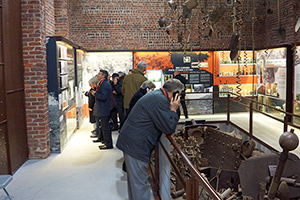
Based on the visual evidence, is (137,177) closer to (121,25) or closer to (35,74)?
(35,74)

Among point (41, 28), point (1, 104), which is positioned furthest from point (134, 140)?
point (41, 28)

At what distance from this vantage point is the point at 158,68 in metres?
12.1

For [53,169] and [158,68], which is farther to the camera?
[158,68]

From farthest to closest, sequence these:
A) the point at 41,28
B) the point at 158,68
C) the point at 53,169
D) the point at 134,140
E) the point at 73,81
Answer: the point at 158,68 < the point at 73,81 < the point at 41,28 < the point at 53,169 < the point at 134,140

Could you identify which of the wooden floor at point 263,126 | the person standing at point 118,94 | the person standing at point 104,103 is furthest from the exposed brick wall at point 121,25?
the person standing at point 104,103

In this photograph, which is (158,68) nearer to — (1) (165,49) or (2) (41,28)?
(1) (165,49)

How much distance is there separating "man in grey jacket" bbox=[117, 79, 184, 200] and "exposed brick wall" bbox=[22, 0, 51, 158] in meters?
3.26

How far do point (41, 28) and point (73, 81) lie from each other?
113 inches

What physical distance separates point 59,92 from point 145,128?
12.7 feet

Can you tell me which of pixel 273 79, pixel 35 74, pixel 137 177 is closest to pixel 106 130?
pixel 35 74

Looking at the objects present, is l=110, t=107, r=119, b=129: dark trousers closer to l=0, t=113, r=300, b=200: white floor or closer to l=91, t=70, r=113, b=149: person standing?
l=0, t=113, r=300, b=200: white floor

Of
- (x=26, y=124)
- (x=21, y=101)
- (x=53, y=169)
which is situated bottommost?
(x=53, y=169)

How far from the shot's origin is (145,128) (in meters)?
3.62

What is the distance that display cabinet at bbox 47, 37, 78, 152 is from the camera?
6734mm
